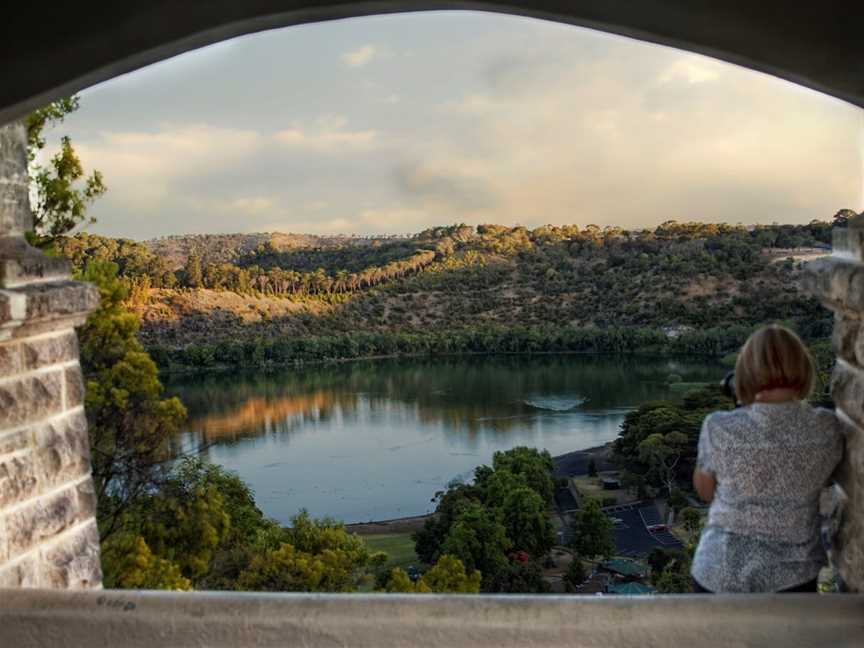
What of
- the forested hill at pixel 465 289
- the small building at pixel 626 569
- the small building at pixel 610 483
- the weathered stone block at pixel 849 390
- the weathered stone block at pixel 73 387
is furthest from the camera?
the forested hill at pixel 465 289

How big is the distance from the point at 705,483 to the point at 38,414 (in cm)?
129

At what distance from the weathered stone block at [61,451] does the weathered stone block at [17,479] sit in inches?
0.7

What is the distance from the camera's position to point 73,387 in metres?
1.78

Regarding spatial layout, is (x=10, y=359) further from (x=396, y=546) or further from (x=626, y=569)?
(x=396, y=546)

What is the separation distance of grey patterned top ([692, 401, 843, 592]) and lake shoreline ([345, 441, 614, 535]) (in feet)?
42.2

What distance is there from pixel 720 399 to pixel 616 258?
511 inches

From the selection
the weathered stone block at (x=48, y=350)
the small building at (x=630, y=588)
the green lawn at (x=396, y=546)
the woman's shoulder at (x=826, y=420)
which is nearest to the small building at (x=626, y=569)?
the small building at (x=630, y=588)

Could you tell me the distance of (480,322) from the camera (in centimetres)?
3028

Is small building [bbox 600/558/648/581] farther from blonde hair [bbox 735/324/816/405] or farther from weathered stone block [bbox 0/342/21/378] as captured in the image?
weathered stone block [bbox 0/342/21/378]

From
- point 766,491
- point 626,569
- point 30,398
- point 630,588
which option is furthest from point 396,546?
point 766,491

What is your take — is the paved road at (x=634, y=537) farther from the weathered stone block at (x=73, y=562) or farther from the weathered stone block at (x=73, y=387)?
the weathered stone block at (x=73, y=387)

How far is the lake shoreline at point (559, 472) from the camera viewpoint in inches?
617

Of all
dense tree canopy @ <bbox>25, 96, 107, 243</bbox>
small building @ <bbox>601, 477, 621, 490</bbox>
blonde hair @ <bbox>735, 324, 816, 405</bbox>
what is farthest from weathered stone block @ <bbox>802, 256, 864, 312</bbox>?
small building @ <bbox>601, 477, 621, 490</bbox>

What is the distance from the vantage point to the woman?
4.36ft
